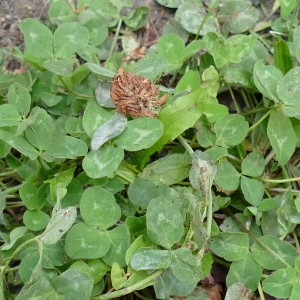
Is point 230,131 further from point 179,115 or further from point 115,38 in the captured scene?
point 115,38

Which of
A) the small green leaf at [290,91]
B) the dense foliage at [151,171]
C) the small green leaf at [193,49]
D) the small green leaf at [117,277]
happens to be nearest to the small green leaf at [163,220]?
the dense foliage at [151,171]

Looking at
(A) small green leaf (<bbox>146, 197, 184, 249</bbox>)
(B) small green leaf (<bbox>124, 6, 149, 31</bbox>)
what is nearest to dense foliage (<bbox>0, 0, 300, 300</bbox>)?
(A) small green leaf (<bbox>146, 197, 184, 249</bbox>)

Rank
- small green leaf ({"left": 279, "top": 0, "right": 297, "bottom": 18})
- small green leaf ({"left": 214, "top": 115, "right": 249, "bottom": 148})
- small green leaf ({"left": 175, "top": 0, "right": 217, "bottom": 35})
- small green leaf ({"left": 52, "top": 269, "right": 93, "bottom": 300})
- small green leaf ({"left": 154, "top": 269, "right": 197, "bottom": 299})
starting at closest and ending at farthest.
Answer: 1. small green leaf ({"left": 52, "top": 269, "right": 93, "bottom": 300})
2. small green leaf ({"left": 154, "top": 269, "right": 197, "bottom": 299})
3. small green leaf ({"left": 214, "top": 115, "right": 249, "bottom": 148})
4. small green leaf ({"left": 279, "top": 0, "right": 297, "bottom": 18})
5. small green leaf ({"left": 175, "top": 0, "right": 217, "bottom": 35})

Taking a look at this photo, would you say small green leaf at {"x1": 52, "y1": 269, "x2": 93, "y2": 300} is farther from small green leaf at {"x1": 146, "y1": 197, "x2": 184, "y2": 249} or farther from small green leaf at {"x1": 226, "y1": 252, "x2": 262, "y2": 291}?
small green leaf at {"x1": 226, "y1": 252, "x2": 262, "y2": 291}

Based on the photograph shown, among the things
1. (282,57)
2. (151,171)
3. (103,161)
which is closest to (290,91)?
(282,57)

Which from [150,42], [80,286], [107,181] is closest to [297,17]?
[150,42]

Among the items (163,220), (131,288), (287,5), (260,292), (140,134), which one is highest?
(287,5)
